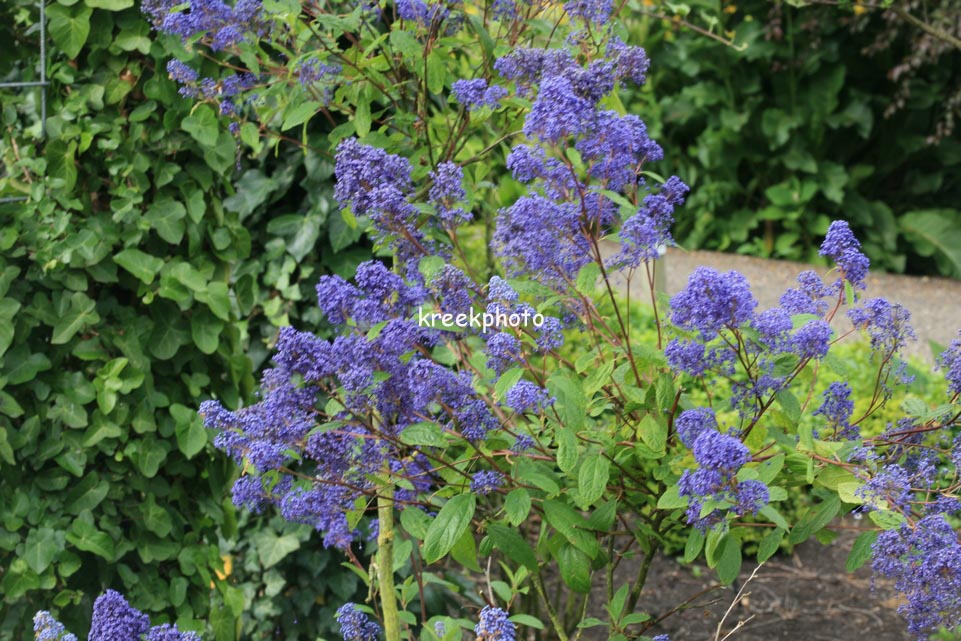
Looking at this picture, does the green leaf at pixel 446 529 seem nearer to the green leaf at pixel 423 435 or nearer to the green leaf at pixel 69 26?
the green leaf at pixel 423 435

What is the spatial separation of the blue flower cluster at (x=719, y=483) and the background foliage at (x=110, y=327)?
1.56 meters

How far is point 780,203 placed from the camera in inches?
355

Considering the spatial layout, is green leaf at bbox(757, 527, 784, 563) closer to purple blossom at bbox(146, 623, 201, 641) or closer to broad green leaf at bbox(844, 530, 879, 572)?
broad green leaf at bbox(844, 530, 879, 572)

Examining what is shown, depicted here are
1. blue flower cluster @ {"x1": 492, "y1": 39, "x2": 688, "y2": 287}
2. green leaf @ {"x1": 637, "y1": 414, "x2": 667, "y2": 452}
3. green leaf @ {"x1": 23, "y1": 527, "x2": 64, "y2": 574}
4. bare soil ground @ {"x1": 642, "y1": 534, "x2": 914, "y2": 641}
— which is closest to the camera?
blue flower cluster @ {"x1": 492, "y1": 39, "x2": 688, "y2": 287}

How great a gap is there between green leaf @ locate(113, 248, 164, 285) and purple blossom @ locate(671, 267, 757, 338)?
1.56 meters

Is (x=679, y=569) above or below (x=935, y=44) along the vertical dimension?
below

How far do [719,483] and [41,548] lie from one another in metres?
1.83

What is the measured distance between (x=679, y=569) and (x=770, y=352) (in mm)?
3237

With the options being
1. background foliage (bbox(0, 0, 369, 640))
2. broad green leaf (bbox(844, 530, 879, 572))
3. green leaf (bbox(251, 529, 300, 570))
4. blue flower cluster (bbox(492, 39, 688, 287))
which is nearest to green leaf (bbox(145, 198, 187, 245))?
background foliage (bbox(0, 0, 369, 640))

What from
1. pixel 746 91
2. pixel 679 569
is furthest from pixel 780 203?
pixel 679 569

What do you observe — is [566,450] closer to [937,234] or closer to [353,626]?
[353,626]

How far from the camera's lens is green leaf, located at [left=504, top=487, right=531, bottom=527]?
190 cm

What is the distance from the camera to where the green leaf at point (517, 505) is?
6.23ft

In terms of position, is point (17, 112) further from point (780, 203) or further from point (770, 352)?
point (780, 203)
